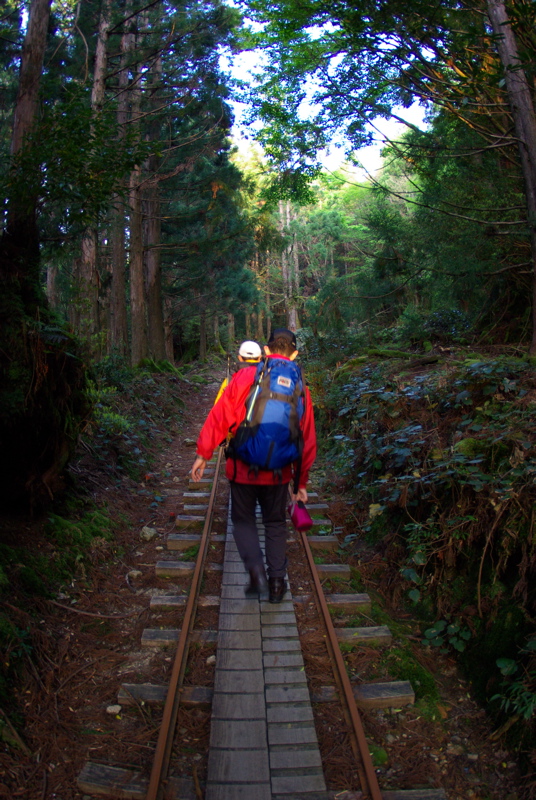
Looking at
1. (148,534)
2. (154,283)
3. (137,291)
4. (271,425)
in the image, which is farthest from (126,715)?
(154,283)

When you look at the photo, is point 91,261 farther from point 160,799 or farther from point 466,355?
point 160,799

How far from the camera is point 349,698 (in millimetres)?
3154

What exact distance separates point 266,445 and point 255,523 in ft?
2.69

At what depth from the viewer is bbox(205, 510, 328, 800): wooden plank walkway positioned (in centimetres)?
260

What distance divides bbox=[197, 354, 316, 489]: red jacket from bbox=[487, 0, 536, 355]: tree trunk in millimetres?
4539

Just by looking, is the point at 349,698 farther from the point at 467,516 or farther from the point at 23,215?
the point at 23,215

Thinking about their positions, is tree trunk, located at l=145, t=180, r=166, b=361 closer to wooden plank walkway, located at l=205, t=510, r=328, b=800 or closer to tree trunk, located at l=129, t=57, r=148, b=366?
tree trunk, located at l=129, t=57, r=148, b=366

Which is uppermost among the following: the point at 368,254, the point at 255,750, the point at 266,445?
the point at 368,254

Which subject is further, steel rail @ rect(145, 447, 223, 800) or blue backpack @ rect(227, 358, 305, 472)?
blue backpack @ rect(227, 358, 305, 472)

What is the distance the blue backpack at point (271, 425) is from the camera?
3689mm

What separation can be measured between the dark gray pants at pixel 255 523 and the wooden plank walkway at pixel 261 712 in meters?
0.38

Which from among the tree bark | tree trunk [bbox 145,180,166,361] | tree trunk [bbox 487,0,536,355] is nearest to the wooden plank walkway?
the tree bark

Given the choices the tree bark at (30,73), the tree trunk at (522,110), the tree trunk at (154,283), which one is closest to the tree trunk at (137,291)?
the tree trunk at (154,283)

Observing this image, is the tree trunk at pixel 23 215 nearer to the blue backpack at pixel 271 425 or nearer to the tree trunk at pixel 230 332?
the blue backpack at pixel 271 425
